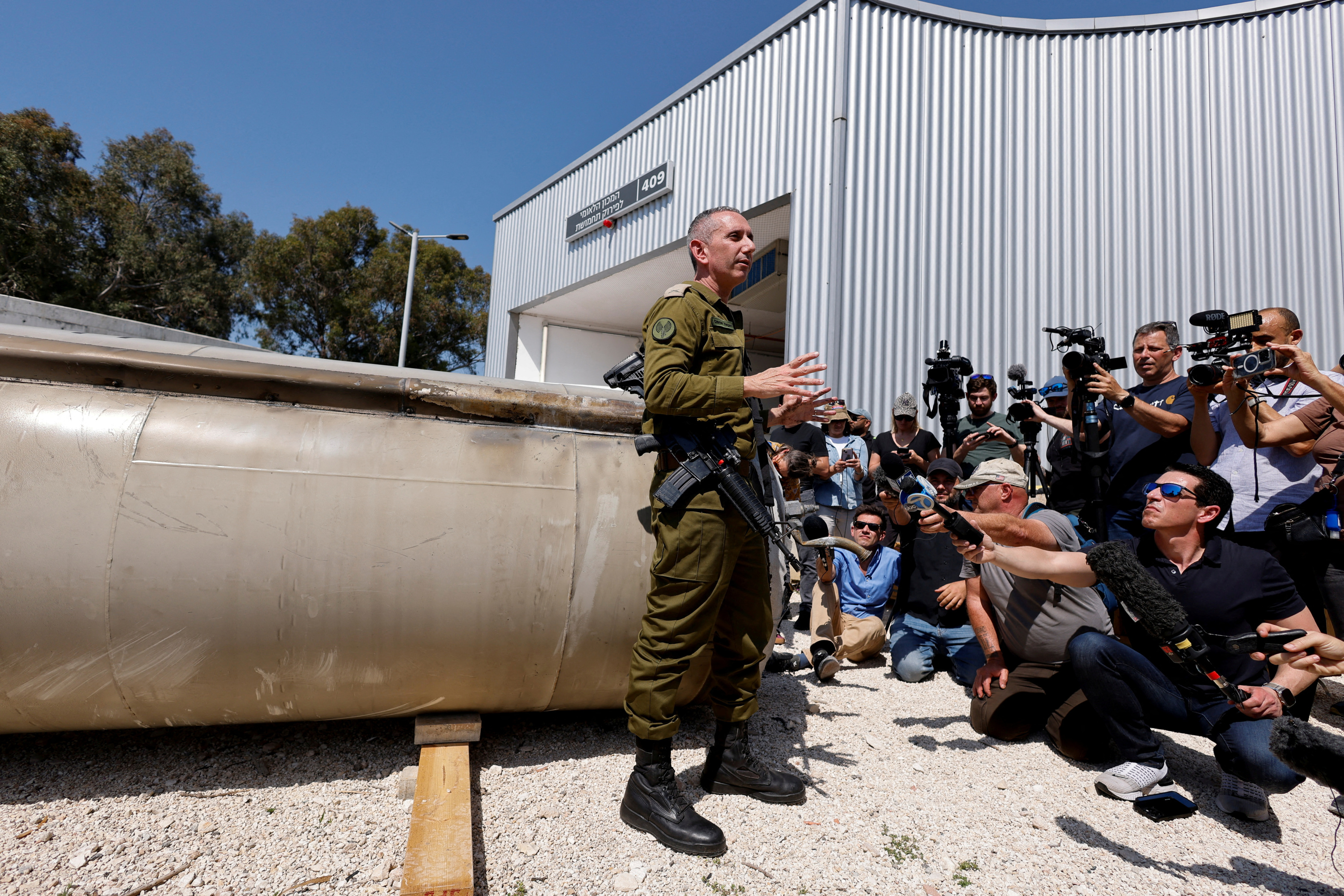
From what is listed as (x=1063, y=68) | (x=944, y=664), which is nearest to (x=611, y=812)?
(x=944, y=664)

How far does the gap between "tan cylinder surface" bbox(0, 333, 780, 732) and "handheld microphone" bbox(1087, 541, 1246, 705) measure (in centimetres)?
154

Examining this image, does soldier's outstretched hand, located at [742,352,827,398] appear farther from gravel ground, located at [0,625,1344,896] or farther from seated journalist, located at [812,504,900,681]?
seated journalist, located at [812,504,900,681]

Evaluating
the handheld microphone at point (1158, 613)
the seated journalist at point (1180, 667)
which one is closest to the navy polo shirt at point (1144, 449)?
the seated journalist at point (1180, 667)

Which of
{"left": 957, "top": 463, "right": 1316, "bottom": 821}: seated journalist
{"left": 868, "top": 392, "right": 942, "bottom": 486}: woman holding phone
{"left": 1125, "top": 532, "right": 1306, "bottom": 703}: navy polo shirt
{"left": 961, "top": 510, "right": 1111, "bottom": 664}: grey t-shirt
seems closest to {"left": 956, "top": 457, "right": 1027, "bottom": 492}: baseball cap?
{"left": 961, "top": 510, "right": 1111, "bottom": 664}: grey t-shirt

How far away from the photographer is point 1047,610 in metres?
2.99

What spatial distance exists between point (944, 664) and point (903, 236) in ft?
18.3

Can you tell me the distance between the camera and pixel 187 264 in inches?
898

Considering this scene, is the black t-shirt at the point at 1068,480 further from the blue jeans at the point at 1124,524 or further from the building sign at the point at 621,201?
the building sign at the point at 621,201

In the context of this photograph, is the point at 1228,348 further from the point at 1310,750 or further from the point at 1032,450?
the point at 1310,750

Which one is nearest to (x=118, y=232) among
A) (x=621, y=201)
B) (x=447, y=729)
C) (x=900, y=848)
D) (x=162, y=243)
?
(x=162, y=243)

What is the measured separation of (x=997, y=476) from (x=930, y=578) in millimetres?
1247

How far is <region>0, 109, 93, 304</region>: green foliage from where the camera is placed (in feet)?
61.7

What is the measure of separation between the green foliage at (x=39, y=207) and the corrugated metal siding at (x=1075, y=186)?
2177 centimetres

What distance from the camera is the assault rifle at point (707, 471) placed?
2178 mm
